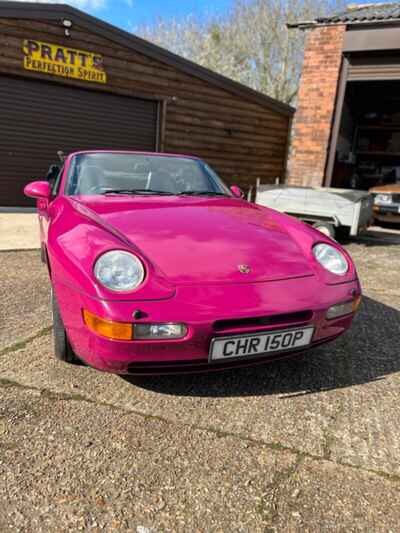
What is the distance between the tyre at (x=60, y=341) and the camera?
7.24 feet

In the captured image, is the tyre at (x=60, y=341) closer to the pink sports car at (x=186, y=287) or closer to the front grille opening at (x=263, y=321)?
the pink sports car at (x=186, y=287)

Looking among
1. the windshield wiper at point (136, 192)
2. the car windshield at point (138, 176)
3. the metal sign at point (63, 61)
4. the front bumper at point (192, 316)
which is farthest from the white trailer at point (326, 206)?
the metal sign at point (63, 61)

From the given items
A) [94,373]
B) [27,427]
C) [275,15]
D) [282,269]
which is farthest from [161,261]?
[275,15]

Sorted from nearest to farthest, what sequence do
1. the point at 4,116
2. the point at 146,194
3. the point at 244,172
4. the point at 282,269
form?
1. the point at 282,269
2. the point at 146,194
3. the point at 4,116
4. the point at 244,172

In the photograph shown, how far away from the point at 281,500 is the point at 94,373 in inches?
48.0

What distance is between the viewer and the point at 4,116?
316 inches

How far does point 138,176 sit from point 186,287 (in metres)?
1.54

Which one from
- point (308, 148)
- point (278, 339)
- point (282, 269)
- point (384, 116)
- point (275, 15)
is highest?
point (275, 15)

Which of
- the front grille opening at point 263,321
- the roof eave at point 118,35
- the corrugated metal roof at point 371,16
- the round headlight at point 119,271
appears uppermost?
the corrugated metal roof at point 371,16

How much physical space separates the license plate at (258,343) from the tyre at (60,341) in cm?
90

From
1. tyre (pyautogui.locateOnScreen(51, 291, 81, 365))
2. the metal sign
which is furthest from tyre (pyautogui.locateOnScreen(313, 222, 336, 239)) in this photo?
the metal sign

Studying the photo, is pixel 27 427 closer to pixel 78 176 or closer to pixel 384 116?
pixel 78 176

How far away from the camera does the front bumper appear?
1.75 meters

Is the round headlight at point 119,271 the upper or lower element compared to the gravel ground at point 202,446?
upper
